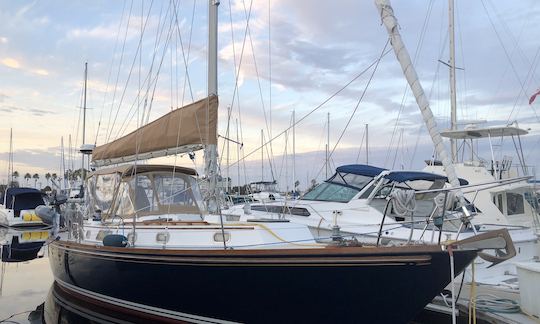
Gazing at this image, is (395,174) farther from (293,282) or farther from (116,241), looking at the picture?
(116,241)

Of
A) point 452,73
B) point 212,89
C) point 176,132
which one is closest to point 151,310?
point 176,132

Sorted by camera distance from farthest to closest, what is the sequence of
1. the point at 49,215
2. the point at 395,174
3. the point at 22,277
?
the point at 22,277 < the point at 49,215 < the point at 395,174

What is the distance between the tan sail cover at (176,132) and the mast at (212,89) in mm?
109

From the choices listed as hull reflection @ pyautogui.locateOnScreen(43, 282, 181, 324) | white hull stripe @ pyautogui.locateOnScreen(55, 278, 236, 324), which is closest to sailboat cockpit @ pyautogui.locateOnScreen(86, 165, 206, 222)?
white hull stripe @ pyautogui.locateOnScreen(55, 278, 236, 324)

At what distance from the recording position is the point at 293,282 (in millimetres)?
5414

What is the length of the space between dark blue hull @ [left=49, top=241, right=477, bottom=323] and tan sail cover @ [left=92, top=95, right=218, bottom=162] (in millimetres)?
2535

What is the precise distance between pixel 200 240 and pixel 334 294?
217cm

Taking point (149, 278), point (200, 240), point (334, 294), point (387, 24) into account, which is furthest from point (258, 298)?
point (387, 24)

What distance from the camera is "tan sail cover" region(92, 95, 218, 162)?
8.32 meters

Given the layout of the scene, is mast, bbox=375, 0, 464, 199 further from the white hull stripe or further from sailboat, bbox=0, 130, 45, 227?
sailboat, bbox=0, 130, 45, 227

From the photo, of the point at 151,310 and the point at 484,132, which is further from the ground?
the point at 484,132

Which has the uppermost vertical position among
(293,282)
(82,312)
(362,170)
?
(362,170)

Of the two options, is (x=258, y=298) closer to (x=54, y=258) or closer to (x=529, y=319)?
(x=529, y=319)

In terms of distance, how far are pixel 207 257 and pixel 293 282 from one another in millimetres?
1162
